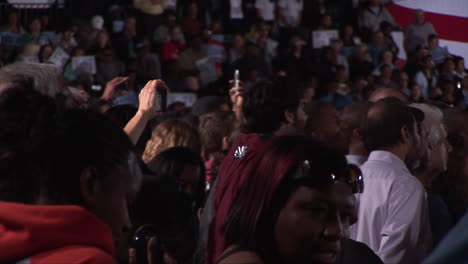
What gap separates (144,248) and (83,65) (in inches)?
318

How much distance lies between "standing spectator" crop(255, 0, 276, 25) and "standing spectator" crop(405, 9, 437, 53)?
2541 millimetres

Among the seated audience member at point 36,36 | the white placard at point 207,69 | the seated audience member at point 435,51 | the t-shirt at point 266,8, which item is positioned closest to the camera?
the seated audience member at point 36,36

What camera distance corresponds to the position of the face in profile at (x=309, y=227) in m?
2.11

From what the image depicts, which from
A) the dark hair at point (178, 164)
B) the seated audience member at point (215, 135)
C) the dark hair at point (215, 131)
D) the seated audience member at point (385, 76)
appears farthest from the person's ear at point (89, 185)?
the seated audience member at point (385, 76)

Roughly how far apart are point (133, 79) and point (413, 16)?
4.98 m

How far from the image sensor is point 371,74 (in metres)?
14.2

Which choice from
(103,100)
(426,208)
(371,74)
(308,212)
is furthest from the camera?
(371,74)

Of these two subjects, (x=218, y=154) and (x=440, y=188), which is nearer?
(x=440, y=188)

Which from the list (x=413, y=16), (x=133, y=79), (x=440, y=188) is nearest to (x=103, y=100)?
(x=440, y=188)

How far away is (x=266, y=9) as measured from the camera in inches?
587

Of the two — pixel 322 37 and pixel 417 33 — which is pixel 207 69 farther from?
pixel 417 33

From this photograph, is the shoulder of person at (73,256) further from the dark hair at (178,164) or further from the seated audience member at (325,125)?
the seated audience member at (325,125)

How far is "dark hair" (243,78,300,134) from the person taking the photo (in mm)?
4316

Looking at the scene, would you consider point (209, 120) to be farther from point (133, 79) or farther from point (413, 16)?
point (413, 16)
